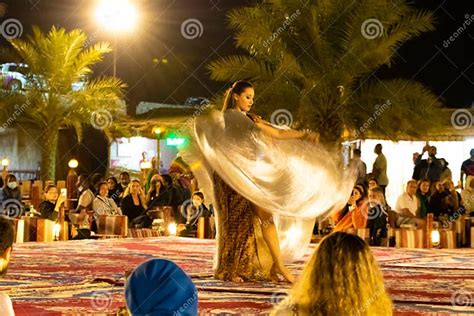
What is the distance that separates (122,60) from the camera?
36.2 meters

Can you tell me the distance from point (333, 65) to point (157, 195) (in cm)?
566

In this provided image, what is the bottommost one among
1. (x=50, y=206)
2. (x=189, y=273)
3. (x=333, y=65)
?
(x=189, y=273)

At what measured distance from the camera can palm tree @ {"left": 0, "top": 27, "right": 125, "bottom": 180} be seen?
23.1 meters

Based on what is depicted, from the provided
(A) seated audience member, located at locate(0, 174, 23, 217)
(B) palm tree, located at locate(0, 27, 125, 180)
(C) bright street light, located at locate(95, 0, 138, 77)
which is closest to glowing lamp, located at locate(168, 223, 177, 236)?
(A) seated audience member, located at locate(0, 174, 23, 217)

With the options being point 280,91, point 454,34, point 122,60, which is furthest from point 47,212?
point 122,60

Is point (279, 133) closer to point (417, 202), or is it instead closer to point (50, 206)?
point (50, 206)

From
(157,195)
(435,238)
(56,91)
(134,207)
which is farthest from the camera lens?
(56,91)

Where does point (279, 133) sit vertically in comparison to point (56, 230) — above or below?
above

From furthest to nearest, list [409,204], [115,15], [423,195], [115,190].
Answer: [115,15] → [115,190] → [423,195] → [409,204]

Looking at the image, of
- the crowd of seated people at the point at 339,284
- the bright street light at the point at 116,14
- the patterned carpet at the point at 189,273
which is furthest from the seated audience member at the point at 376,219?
the bright street light at the point at 116,14

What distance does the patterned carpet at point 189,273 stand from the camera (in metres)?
5.95

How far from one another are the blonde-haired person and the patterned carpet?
95.2 inches

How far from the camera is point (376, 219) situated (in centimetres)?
1252

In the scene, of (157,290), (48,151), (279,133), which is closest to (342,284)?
(157,290)
